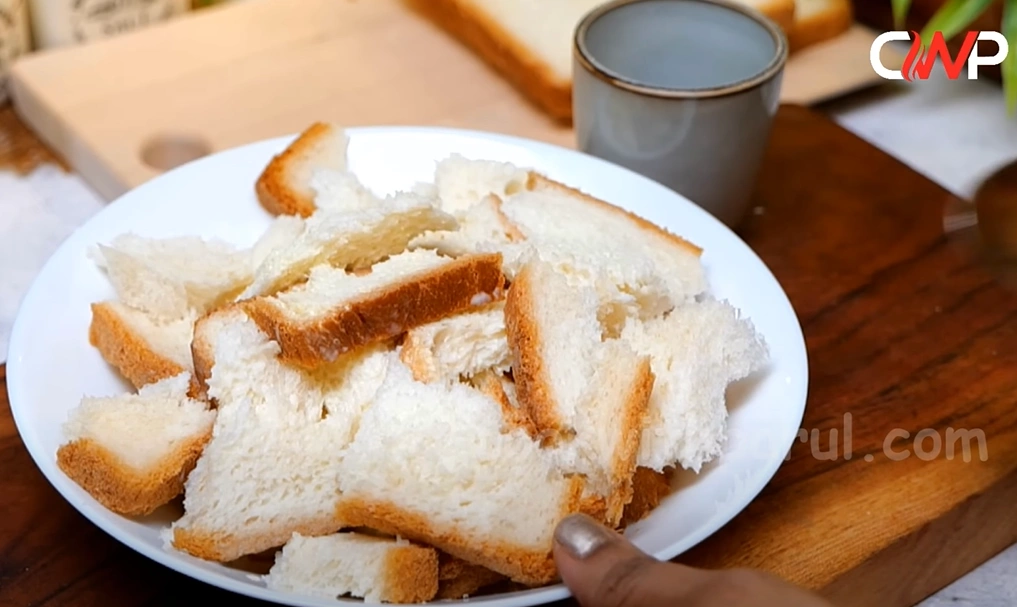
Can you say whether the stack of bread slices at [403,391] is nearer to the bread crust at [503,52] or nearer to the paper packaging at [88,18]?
the bread crust at [503,52]

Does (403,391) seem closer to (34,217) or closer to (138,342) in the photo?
(138,342)

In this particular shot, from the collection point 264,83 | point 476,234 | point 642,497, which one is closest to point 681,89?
point 476,234

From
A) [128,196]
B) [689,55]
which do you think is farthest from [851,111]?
[128,196]

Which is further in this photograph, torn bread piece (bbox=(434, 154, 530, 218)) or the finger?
torn bread piece (bbox=(434, 154, 530, 218))

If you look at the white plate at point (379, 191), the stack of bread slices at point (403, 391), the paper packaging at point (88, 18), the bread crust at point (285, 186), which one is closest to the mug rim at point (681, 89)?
the white plate at point (379, 191)

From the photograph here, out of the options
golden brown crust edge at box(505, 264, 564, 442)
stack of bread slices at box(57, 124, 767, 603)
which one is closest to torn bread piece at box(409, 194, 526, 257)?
stack of bread slices at box(57, 124, 767, 603)
